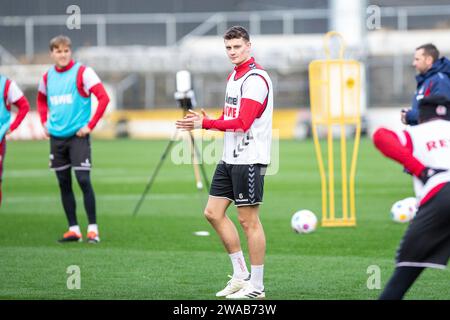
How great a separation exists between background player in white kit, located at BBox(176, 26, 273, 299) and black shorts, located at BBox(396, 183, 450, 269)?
1942 millimetres

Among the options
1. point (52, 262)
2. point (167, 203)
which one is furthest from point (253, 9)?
point (52, 262)

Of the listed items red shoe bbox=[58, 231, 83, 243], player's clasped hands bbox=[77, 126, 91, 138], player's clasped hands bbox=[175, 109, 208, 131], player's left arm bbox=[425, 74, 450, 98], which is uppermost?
player's left arm bbox=[425, 74, 450, 98]

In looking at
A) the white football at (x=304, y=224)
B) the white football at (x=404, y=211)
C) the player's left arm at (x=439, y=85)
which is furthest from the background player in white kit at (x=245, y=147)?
the white football at (x=404, y=211)

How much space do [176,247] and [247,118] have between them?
3.61m

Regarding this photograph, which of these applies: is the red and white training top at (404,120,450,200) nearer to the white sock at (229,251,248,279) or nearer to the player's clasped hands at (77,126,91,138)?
the white sock at (229,251,248,279)

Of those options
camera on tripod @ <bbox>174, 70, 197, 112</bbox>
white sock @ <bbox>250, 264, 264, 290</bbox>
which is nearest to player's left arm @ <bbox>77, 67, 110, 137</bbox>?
camera on tripod @ <bbox>174, 70, 197, 112</bbox>

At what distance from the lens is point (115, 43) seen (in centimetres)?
4269

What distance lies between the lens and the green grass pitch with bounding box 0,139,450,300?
8.01 metres

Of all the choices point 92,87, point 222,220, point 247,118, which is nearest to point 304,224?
point 92,87

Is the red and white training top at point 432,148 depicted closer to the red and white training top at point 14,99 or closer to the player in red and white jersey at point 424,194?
the player in red and white jersey at point 424,194

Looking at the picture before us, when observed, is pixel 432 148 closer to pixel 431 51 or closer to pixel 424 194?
pixel 424 194

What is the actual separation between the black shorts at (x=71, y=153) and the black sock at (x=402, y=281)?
5625 mm

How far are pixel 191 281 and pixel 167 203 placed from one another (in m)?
7.13

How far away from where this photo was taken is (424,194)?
5.86 m
